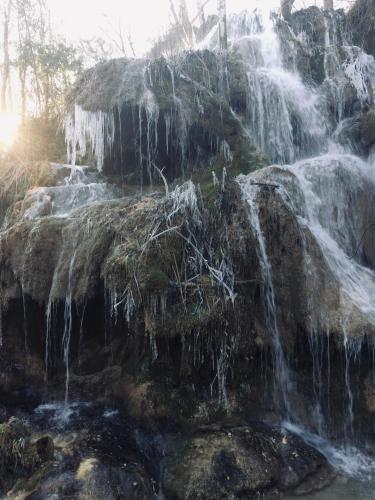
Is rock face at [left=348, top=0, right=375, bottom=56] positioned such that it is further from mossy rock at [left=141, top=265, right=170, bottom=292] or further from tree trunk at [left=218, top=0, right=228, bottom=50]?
mossy rock at [left=141, top=265, right=170, bottom=292]

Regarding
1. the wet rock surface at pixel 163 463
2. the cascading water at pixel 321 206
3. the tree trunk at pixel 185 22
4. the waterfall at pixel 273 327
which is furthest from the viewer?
the tree trunk at pixel 185 22

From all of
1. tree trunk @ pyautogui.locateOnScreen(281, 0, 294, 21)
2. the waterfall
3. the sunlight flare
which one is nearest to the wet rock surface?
the waterfall

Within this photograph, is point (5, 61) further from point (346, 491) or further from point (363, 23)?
point (346, 491)

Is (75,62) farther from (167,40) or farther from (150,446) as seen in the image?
(150,446)

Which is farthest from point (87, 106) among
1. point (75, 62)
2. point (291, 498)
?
point (291, 498)

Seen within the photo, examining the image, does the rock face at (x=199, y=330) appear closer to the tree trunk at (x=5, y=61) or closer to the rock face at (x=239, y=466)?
the rock face at (x=239, y=466)

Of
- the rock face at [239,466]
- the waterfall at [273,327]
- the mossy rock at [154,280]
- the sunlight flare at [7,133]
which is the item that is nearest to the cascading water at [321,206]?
the waterfall at [273,327]

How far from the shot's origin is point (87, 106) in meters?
10.1

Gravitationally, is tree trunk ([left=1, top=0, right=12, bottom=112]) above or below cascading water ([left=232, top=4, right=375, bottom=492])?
above

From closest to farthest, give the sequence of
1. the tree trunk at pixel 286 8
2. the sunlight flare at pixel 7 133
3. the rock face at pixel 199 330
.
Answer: the rock face at pixel 199 330 → the sunlight flare at pixel 7 133 → the tree trunk at pixel 286 8

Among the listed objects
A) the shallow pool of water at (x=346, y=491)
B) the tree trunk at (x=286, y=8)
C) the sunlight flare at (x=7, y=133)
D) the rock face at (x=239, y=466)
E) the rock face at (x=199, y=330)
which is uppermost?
the tree trunk at (x=286, y=8)

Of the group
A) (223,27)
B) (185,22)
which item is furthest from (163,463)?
(185,22)

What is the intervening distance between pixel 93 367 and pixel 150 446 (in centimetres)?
166

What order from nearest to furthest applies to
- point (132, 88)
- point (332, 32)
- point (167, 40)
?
point (132, 88)
point (332, 32)
point (167, 40)
